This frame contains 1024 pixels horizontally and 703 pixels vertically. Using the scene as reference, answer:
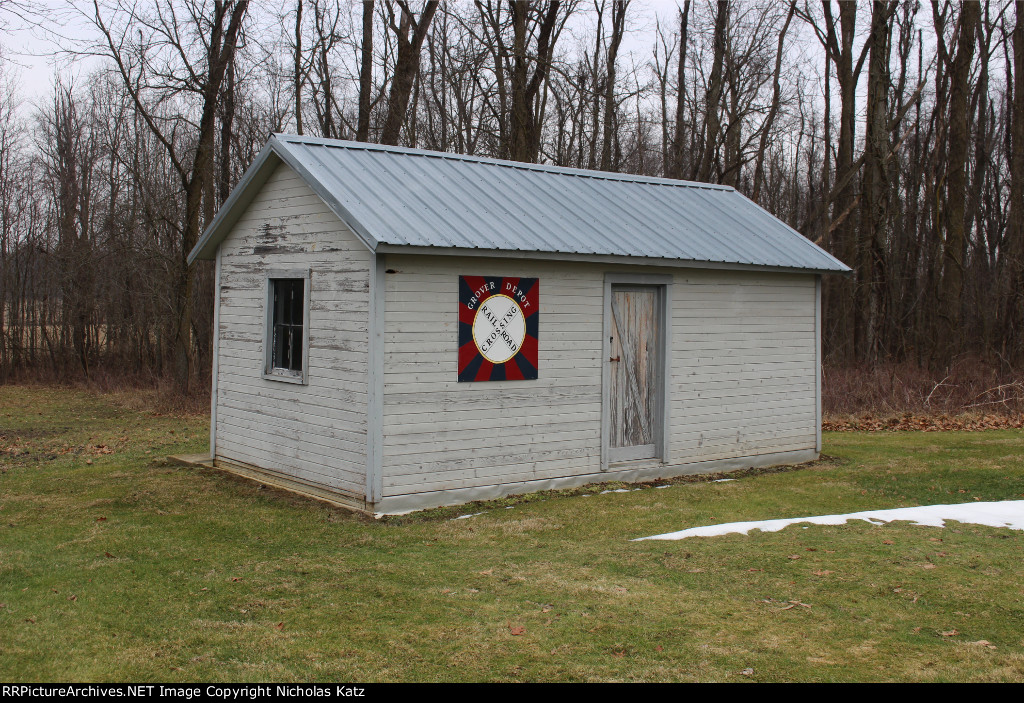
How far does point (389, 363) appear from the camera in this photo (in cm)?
909

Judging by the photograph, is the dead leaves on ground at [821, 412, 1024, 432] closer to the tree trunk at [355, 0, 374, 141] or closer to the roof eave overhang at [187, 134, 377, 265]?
the roof eave overhang at [187, 134, 377, 265]

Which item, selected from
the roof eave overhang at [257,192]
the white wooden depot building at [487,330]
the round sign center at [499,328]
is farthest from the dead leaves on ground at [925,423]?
the roof eave overhang at [257,192]

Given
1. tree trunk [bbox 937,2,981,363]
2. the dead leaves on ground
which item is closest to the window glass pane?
the dead leaves on ground

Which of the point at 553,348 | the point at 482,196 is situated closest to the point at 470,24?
the point at 482,196

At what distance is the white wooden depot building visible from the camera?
9.25m

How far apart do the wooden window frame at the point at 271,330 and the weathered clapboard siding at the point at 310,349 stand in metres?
0.06

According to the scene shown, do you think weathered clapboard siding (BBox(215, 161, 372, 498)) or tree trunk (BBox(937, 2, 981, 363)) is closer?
weathered clapboard siding (BBox(215, 161, 372, 498))

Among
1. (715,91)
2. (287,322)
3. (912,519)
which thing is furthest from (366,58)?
(912,519)

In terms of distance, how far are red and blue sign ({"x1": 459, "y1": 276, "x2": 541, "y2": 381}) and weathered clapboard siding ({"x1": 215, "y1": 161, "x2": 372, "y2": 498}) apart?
1.05 metres

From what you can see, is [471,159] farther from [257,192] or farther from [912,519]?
[912,519]

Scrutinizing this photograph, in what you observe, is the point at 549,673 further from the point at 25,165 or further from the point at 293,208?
the point at 25,165

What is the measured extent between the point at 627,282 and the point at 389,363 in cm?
317

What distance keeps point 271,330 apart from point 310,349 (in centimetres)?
106

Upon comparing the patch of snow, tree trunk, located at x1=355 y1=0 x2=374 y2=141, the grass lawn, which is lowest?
the grass lawn
